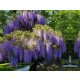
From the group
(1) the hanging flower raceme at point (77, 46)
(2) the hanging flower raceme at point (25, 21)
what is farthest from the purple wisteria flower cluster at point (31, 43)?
(1) the hanging flower raceme at point (77, 46)

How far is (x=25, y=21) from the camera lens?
15.5 ft

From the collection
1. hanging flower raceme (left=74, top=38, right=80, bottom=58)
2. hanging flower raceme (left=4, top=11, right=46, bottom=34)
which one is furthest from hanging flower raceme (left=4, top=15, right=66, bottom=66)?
hanging flower raceme (left=74, top=38, right=80, bottom=58)

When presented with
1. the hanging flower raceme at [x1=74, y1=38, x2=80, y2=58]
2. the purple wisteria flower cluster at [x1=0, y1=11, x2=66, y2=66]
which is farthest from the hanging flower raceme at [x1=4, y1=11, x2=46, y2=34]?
the hanging flower raceme at [x1=74, y1=38, x2=80, y2=58]

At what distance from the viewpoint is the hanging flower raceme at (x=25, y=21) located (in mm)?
4656

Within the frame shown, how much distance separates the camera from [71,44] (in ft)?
15.2

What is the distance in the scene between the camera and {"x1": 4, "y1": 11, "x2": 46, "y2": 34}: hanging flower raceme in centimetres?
466

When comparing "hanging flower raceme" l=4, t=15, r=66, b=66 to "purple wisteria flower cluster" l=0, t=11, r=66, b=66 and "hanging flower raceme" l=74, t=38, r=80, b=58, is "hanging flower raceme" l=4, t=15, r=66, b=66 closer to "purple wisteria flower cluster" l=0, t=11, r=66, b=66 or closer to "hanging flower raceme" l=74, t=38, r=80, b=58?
"purple wisteria flower cluster" l=0, t=11, r=66, b=66

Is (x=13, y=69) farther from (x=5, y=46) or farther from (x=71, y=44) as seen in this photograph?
(x=71, y=44)

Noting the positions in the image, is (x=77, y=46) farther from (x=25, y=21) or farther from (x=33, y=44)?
(x=25, y=21)

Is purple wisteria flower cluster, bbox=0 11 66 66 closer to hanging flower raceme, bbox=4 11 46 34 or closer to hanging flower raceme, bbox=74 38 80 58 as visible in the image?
hanging flower raceme, bbox=4 11 46 34

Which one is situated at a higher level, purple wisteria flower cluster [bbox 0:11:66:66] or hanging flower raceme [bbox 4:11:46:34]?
hanging flower raceme [bbox 4:11:46:34]

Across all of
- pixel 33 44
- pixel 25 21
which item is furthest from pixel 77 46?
pixel 25 21
